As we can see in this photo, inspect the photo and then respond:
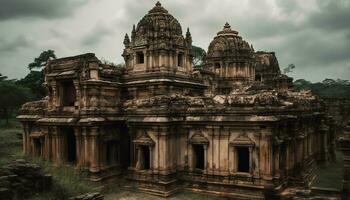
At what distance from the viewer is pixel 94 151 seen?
65.3 ft

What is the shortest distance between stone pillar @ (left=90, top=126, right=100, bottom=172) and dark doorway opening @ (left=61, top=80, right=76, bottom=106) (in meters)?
3.54

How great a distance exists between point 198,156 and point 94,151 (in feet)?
19.3

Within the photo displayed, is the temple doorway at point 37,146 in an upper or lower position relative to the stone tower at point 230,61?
lower

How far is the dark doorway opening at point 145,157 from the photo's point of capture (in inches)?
776

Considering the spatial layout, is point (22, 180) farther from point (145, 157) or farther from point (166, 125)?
point (145, 157)

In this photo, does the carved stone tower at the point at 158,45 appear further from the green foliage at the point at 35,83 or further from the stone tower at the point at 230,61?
the green foliage at the point at 35,83

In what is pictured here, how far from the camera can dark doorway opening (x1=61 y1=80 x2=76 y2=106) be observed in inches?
866

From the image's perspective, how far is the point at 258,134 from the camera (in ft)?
55.3

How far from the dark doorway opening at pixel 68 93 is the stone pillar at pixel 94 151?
354 centimetres

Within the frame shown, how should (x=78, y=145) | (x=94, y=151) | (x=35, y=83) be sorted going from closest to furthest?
(x=94, y=151) < (x=78, y=145) < (x=35, y=83)

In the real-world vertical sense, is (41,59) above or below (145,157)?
above

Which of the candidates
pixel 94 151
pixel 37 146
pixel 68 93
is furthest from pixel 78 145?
pixel 37 146

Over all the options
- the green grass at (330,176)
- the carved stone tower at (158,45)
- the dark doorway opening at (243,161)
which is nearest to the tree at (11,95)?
the carved stone tower at (158,45)

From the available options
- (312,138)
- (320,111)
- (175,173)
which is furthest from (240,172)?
(320,111)
